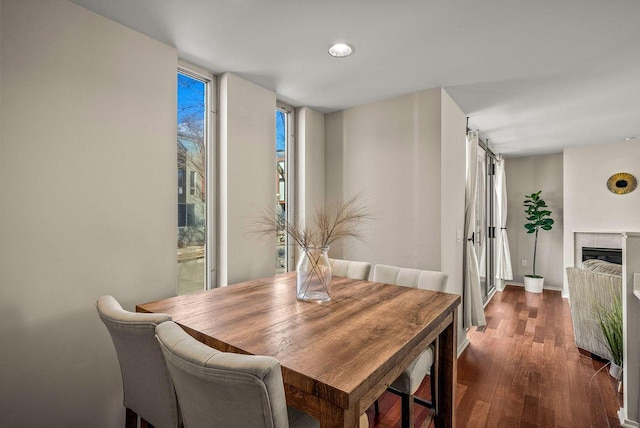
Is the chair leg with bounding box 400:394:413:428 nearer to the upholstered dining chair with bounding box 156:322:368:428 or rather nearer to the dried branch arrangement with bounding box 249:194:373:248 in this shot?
the upholstered dining chair with bounding box 156:322:368:428

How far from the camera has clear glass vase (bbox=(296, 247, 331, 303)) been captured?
5.71ft

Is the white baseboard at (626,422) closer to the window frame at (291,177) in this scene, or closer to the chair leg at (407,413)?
the chair leg at (407,413)

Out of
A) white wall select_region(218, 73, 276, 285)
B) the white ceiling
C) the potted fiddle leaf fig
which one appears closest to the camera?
the white ceiling

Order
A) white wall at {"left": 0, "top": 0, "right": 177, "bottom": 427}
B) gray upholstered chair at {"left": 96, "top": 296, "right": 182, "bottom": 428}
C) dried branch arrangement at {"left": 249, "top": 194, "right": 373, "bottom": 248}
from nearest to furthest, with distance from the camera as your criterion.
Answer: gray upholstered chair at {"left": 96, "top": 296, "right": 182, "bottom": 428} < white wall at {"left": 0, "top": 0, "right": 177, "bottom": 427} < dried branch arrangement at {"left": 249, "top": 194, "right": 373, "bottom": 248}

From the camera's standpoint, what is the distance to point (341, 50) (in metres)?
2.04

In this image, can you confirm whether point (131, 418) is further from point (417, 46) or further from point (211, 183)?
point (417, 46)

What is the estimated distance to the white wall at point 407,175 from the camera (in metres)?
2.75

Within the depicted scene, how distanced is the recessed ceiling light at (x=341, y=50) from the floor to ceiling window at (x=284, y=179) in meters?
1.16

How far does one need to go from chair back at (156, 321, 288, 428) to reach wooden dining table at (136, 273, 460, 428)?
145 mm

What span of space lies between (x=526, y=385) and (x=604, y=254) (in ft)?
12.1

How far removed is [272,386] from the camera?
843mm

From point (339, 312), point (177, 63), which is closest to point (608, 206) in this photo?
point (339, 312)

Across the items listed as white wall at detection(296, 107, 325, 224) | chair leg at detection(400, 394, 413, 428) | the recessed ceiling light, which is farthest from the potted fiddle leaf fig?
chair leg at detection(400, 394, 413, 428)

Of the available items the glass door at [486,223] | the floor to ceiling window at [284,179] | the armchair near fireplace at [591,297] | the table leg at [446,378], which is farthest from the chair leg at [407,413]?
the glass door at [486,223]
